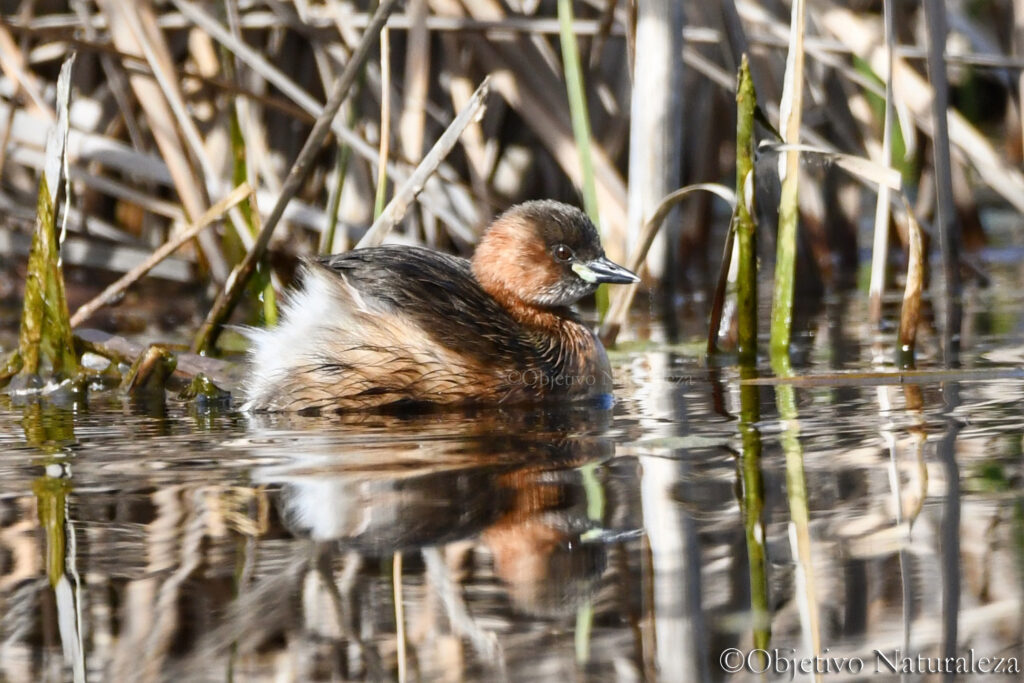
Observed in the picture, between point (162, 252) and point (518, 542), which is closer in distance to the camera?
point (518, 542)

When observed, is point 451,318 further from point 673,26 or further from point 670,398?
point 673,26

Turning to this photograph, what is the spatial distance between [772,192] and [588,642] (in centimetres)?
429

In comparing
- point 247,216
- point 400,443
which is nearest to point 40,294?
point 247,216

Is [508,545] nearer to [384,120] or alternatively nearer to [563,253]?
[563,253]

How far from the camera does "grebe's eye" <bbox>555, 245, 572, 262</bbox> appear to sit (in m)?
4.72

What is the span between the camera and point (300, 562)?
2.47 m

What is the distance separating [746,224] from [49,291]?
6.73 ft

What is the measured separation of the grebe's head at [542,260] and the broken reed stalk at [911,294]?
831mm

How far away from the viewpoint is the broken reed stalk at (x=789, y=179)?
14.3 feet

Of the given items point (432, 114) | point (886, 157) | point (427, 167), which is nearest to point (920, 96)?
point (886, 157)

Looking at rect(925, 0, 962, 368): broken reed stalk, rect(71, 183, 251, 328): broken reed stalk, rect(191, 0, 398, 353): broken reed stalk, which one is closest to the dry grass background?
rect(71, 183, 251, 328): broken reed stalk

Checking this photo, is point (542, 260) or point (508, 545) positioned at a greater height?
point (542, 260)

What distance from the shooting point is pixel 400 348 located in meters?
4.23

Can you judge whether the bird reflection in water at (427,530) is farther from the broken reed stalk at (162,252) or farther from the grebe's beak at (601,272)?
the broken reed stalk at (162,252)
